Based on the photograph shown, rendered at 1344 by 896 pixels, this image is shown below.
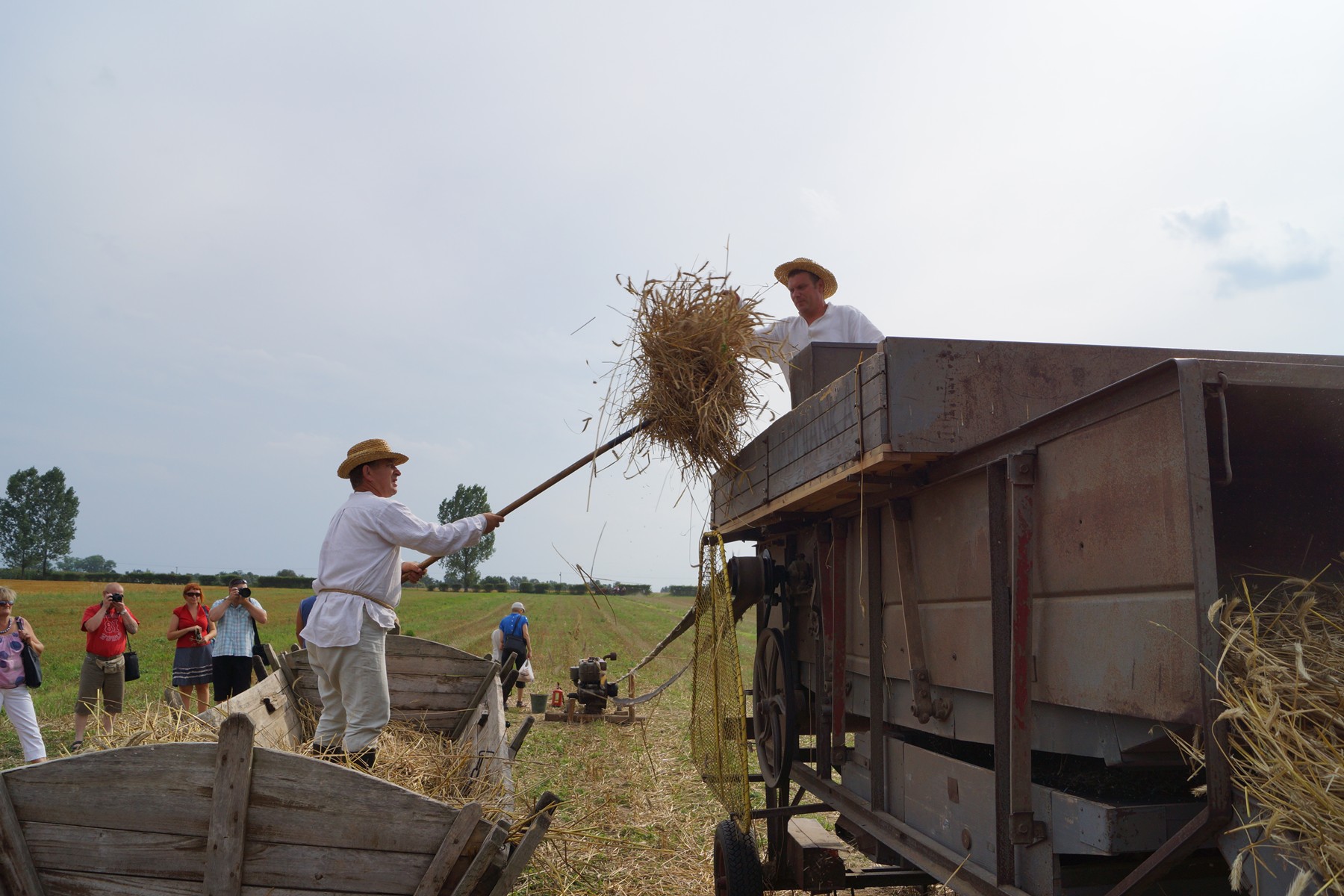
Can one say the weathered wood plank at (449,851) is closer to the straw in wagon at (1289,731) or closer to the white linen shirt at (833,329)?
the straw in wagon at (1289,731)

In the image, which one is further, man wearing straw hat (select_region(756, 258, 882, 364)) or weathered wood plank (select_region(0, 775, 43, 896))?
man wearing straw hat (select_region(756, 258, 882, 364))

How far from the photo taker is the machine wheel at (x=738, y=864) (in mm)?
4383

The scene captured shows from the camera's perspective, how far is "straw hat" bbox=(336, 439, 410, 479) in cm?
463

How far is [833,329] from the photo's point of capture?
525 cm

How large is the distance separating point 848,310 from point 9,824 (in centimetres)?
456

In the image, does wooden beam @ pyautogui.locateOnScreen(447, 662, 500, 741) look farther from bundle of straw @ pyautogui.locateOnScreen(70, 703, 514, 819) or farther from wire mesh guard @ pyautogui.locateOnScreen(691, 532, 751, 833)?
wire mesh guard @ pyautogui.locateOnScreen(691, 532, 751, 833)

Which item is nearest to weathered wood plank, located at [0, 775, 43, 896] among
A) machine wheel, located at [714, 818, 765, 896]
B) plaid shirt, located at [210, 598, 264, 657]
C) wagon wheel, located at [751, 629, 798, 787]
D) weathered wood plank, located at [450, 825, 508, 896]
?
weathered wood plank, located at [450, 825, 508, 896]

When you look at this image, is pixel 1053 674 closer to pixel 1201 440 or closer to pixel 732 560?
pixel 1201 440

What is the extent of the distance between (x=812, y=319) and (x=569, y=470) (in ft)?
5.99

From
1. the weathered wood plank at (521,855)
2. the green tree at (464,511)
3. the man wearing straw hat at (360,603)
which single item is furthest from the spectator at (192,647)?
the green tree at (464,511)

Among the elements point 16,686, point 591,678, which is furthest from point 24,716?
point 591,678

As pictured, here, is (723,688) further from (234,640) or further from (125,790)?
(234,640)

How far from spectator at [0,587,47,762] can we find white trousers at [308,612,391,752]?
5.32 m

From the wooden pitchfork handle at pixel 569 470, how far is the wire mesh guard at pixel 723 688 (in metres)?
0.85
